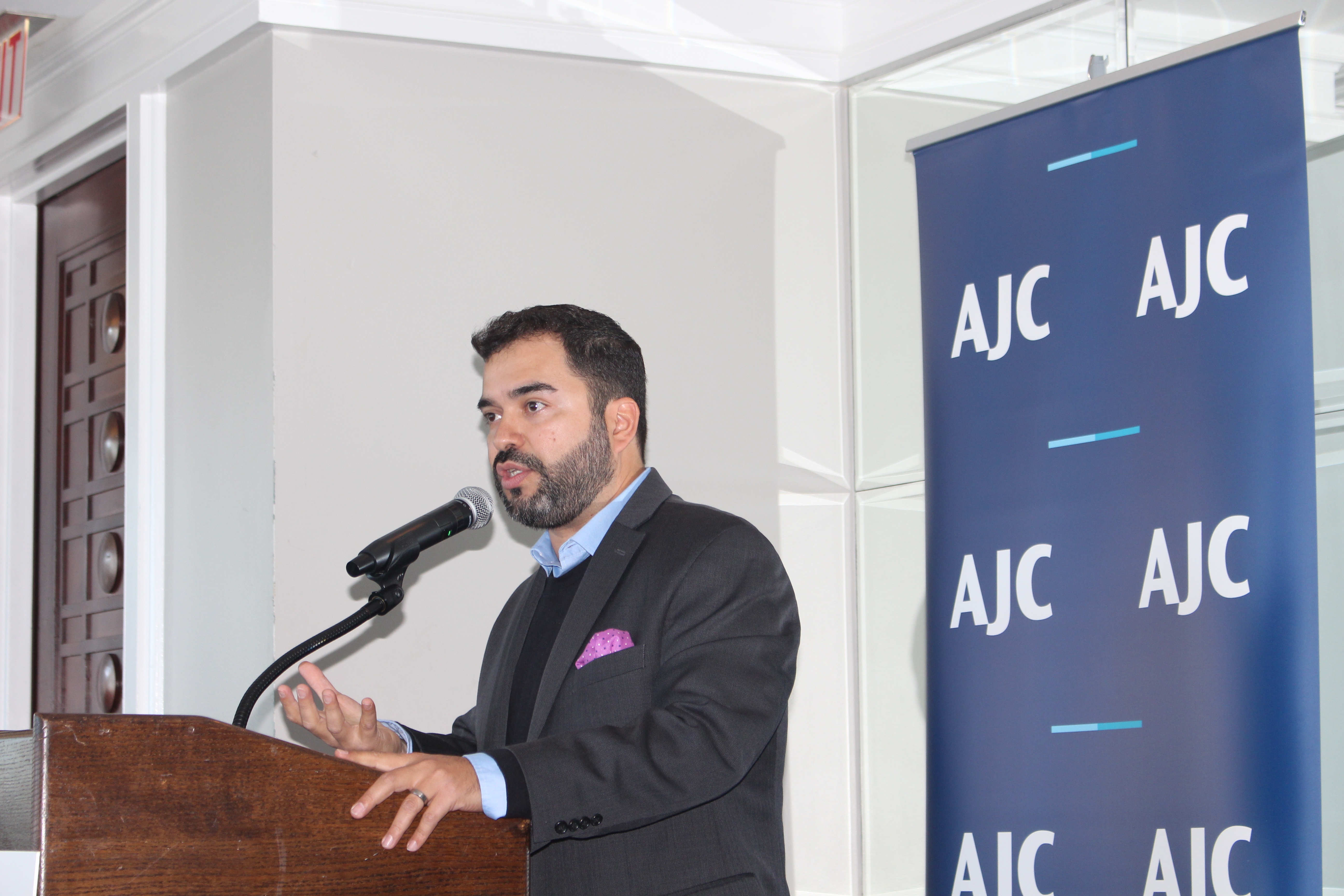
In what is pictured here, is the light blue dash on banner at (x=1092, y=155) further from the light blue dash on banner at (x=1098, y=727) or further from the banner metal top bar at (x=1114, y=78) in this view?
the light blue dash on banner at (x=1098, y=727)

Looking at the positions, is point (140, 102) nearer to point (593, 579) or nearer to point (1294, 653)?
point (593, 579)

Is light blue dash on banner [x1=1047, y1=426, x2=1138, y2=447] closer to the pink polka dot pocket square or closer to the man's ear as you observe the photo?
the man's ear

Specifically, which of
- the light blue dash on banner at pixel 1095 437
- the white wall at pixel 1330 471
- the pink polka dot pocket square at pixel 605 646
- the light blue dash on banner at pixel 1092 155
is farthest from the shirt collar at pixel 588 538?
the white wall at pixel 1330 471

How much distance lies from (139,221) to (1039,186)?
2.09 metres

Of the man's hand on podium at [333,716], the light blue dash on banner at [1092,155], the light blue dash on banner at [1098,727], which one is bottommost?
the light blue dash on banner at [1098,727]

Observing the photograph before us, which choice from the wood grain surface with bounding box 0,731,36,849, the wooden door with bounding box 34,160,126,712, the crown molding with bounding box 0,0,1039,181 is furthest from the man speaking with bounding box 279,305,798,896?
the wooden door with bounding box 34,160,126,712

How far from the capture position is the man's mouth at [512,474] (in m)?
2.13

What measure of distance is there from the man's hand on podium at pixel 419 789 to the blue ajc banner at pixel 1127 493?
1.49 meters

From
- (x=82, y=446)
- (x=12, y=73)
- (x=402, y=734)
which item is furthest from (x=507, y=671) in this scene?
(x=12, y=73)

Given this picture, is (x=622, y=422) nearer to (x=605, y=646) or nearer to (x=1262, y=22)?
(x=605, y=646)

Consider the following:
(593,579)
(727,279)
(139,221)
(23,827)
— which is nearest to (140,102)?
(139,221)

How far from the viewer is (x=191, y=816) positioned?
4.00 ft

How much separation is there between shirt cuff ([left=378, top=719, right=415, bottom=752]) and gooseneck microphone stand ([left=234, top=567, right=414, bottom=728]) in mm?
141

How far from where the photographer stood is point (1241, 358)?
8.04 ft
